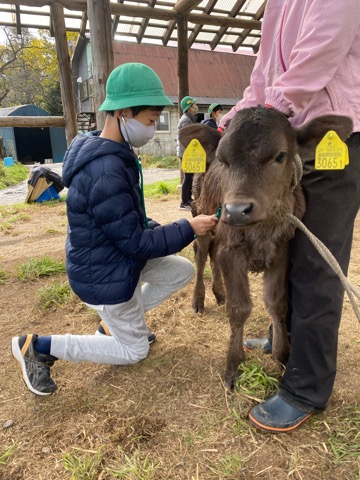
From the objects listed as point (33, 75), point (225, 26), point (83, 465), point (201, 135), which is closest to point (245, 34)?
point (225, 26)

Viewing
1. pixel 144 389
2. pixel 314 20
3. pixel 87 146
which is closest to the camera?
pixel 314 20

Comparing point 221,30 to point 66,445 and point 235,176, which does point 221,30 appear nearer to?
point 235,176

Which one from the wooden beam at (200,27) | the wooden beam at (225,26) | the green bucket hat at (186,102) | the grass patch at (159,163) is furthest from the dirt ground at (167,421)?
the grass patch at (159,163)

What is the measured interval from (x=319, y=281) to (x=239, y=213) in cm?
60

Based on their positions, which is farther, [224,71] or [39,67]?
[39,67]

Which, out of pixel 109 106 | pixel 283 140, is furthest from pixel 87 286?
pixel 283 140

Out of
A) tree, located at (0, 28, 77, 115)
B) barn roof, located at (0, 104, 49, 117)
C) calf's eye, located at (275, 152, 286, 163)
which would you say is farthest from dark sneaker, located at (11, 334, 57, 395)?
tree, located at (0, 28, 77, 115)

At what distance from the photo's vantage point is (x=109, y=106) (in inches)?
89.5

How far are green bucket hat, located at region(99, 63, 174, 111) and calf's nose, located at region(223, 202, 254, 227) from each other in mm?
919

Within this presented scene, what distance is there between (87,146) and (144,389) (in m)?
1.56

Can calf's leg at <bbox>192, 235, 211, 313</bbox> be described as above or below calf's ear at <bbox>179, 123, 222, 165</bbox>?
below

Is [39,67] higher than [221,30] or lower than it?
higher

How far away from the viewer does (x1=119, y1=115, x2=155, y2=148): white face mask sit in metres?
2.34

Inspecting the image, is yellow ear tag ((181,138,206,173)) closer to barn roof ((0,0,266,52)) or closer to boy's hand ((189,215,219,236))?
boy's hand ((189,215,219,236))
